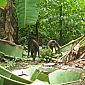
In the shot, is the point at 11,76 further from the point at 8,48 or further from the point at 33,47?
the point at 33,47

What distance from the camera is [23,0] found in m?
4.30

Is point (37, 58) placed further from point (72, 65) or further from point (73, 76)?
point (73, 76)

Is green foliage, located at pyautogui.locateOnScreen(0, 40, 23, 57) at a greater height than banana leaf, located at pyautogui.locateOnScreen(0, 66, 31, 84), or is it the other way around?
banana leaf, located at pyautogui.locateOnScreen(0, 66, 31, 84)

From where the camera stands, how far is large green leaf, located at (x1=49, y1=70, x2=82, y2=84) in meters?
2.88

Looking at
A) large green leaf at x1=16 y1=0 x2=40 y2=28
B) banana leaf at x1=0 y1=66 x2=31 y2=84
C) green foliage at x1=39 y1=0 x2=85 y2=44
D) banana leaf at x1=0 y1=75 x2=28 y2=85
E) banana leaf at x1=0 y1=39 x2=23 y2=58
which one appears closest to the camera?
banana leaf at x1=0 y1=75 x2=28 y2=85

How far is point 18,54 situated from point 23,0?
0.95 meters

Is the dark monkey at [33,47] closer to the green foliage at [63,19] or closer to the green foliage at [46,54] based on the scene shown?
the green foliage at [46,54]

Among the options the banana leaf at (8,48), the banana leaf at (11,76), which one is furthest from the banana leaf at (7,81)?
the banana leaf at (8,48)

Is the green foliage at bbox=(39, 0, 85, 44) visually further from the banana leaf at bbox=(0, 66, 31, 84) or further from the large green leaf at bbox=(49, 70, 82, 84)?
the banana leaf at bbox=(0, 66, 31, 84)

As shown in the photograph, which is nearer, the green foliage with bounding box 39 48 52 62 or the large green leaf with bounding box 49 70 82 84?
the large green leaf with bounding box 49 70 82 84

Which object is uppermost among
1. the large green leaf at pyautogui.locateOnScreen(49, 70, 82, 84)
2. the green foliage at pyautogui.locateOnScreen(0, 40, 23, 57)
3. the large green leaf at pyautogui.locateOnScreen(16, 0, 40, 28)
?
the large green leaf at pyautogui.locateOnScreen(16, 0, 40, 28)

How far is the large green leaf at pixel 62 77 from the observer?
9.45 feet

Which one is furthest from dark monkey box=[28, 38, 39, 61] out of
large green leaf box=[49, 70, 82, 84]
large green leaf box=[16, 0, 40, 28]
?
large green leaf box=[49, 70, 82, 84]

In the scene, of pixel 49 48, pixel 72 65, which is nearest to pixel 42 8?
pixel 49 48
